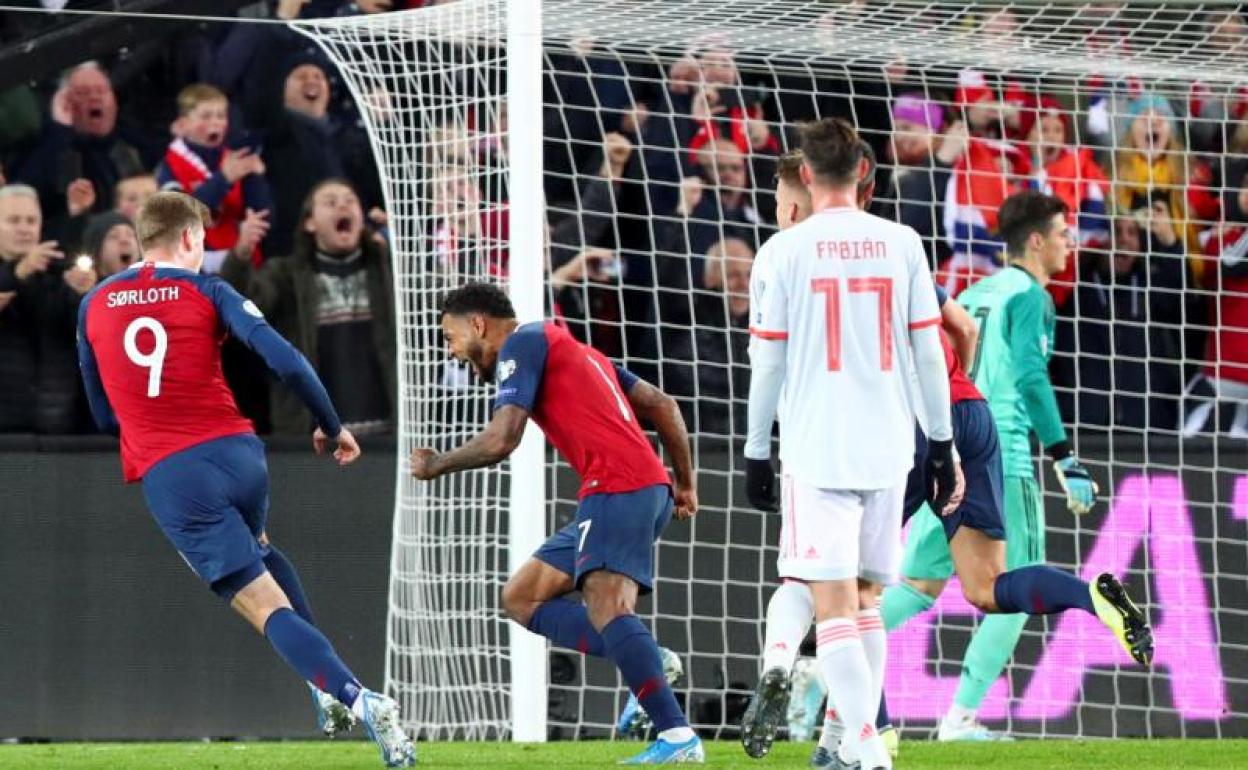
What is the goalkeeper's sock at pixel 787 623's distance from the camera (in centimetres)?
704

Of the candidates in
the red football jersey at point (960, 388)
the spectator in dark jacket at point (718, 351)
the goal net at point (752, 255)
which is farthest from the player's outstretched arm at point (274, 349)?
the spectator in dark jacket at point (718, 351)

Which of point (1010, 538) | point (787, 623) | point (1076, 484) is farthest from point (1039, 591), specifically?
point (787, 623)

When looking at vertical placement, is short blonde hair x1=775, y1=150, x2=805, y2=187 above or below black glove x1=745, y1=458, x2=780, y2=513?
above

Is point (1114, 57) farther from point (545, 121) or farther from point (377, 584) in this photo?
point (377, 584)

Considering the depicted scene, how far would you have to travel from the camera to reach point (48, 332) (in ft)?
34.8

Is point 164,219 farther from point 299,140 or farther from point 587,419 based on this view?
point 299,140

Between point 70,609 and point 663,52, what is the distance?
385 cm

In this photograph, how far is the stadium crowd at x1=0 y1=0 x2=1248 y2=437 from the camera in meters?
10.9

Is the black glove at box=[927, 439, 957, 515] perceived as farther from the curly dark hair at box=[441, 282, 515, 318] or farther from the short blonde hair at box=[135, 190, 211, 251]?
the short blonde hair at box=[135, 190, 211, 251]

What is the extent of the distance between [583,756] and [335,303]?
368 centimetres

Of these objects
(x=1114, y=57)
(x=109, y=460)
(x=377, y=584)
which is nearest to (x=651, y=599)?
(x=377, y=584)

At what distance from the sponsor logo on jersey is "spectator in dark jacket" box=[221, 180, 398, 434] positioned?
12.1 ft

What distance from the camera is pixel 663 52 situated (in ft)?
35.9

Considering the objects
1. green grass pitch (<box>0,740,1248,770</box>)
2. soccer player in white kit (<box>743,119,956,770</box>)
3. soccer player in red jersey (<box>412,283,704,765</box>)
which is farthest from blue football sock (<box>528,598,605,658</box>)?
soccer player in white kit (<box>743,119,956,770</box>)
